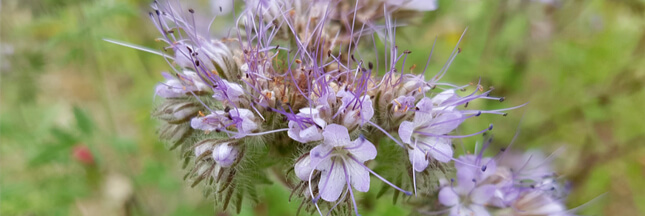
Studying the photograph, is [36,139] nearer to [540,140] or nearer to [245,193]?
[245,193]

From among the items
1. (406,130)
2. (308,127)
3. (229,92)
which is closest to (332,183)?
(308,127)

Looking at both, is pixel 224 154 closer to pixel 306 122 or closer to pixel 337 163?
pixel 306 122

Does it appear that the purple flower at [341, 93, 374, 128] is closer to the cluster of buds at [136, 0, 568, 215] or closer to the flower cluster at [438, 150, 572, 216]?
the cluster of buds at [136, 0, 568, 215]

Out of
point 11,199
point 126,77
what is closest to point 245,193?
point 11,199

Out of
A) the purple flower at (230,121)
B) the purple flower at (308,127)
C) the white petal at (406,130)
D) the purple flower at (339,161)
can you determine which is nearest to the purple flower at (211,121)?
the purple flower at (230,121)

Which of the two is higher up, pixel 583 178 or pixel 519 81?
pixel 519 81
